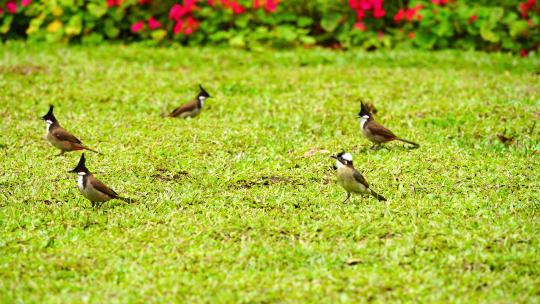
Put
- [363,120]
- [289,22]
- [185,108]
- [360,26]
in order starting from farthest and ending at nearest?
[289,22] < [360,26] < [185,108] < [363,120]

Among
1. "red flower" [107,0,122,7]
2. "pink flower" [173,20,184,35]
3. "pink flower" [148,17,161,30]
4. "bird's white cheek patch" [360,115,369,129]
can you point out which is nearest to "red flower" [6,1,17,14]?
"red flower" [107,0,122,7]

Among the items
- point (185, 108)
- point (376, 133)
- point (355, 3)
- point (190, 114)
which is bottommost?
point (190, 114)

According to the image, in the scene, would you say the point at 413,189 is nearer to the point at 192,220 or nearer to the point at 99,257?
the point at 192,220

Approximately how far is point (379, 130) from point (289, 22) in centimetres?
812

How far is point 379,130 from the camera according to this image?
9.34 metres

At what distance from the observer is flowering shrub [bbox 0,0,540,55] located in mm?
15508

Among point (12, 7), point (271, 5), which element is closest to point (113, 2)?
point (12, 7)

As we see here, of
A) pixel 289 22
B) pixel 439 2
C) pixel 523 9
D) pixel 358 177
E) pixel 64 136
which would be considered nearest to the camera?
pixel 358 177

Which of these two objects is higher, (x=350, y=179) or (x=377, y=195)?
(x=350, y=179)

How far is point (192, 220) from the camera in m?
6.90

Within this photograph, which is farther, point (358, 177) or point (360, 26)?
point (360, 26)

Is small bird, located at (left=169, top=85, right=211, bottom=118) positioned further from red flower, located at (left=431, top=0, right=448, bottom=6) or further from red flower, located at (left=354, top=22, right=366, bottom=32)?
red flower, located at (left=431, top=0, right=448, bottom=6)

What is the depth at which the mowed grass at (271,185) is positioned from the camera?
5.69 meters

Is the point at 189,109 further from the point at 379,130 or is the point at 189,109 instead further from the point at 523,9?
the point at 523,9
